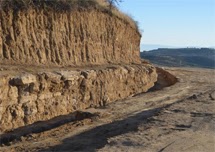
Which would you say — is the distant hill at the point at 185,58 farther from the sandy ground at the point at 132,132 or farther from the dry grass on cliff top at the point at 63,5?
the sandy ground at the point at 132,132

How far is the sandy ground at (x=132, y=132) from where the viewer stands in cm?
849

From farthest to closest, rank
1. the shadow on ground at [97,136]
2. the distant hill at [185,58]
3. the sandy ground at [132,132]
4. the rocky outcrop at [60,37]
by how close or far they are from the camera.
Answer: the distant hill at [185,58] < the rocky outcrop at [60,37] < the shadow on ground at [97,136] < the sandy ground at [132,132]

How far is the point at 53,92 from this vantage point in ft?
45.8

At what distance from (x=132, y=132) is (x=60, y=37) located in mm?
7628

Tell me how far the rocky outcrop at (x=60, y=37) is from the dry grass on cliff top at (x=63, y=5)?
17 cm

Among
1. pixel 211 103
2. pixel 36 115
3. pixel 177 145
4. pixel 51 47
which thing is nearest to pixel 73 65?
pixel 51 47

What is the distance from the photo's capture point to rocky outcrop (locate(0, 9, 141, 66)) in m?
13.7

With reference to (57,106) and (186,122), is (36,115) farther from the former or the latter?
(186,122)

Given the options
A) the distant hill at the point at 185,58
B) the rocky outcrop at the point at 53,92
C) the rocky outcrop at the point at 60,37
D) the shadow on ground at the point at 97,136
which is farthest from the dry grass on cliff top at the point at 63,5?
the distant hill at the point at 185,58

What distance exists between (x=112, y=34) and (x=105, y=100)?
5.57m

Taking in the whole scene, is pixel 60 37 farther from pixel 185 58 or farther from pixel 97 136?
pixel 185 58

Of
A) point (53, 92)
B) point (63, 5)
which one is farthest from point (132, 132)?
point (63, 5)

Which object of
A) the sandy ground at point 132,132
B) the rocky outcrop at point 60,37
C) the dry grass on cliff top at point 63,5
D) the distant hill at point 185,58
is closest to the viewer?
the sandy ground at point 132,132

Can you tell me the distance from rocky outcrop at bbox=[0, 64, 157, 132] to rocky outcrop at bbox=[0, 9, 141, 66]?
104cm
